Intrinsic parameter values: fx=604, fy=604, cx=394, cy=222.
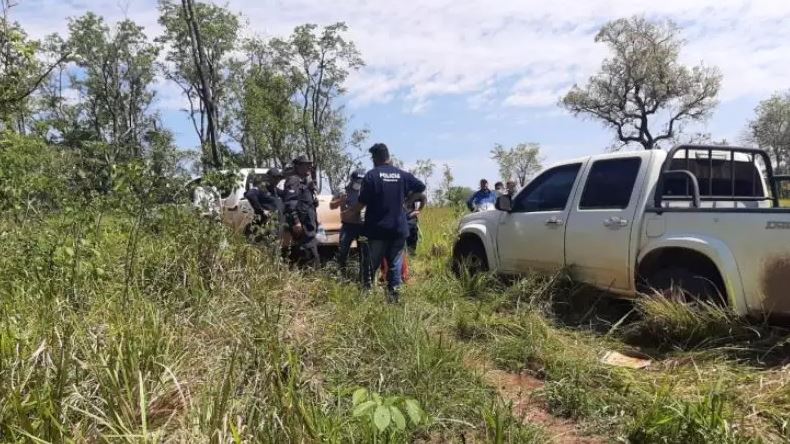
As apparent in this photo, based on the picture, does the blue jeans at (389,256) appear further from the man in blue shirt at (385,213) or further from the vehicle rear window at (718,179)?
the vehicle rear window at (718,179)

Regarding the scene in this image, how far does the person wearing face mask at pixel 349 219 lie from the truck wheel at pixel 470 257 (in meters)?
1.28

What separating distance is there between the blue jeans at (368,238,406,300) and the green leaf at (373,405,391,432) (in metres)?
3.76

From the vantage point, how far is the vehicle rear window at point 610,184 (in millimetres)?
5469

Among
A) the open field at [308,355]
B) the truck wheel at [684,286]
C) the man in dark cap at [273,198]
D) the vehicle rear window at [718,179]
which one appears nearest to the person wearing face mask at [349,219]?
the man in dark cap at [273,198]

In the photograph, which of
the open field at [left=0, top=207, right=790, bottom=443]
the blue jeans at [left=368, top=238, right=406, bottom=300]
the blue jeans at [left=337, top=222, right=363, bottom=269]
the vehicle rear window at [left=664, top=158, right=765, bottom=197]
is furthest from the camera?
the blue jeans at [left=337, top=222, right=363, bottom=269]

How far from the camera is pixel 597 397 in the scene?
364 cm

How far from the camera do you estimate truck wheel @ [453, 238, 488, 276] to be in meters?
7.04

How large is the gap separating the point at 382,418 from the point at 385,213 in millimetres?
3849

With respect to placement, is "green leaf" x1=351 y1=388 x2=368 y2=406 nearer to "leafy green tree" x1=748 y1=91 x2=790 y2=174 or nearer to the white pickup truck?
the white pickup truck

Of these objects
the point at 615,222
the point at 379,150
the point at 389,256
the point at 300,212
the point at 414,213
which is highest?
the point at 379,150

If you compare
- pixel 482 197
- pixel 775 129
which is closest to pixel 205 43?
pixel 482 197

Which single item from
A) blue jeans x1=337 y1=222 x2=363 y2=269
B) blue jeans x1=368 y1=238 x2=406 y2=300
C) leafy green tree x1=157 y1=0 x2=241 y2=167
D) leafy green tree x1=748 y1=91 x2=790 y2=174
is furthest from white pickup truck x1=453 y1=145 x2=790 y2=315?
leafy green tree x1=748 y1=91 x2=790 y2=174

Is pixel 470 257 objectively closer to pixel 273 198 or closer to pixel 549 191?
pixel 549 191

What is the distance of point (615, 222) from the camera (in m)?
5.37
